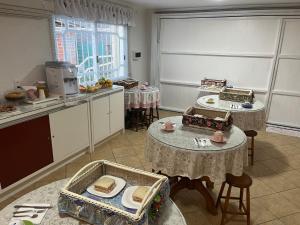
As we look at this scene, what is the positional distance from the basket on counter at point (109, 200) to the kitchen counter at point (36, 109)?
1440mm

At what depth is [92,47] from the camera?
4027 mm

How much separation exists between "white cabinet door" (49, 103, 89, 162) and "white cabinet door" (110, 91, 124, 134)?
61cm

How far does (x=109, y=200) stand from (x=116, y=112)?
2817mm

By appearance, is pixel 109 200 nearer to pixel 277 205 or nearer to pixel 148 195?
pixel 148 195

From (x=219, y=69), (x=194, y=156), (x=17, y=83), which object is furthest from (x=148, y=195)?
(x=219, y=69)

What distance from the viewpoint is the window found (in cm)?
341

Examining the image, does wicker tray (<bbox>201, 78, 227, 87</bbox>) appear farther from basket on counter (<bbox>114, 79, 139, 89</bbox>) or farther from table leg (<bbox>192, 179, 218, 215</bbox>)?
table leg (<bbox>192, 179, 218, 215</bbox>)

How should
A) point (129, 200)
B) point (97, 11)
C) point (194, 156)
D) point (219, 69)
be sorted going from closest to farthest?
point (129, 200)
point (194, 156)
point (97, 11)
point (219, 69)

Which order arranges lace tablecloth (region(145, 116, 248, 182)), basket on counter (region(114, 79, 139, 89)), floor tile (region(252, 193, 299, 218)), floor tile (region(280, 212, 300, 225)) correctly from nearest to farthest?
lace tablecloth (region(145, 116, 248, 182))
floor tile (region(280, 212, 300, 225))
floor tile (region(252, 193, 299, 218))
basket on counter (region(114, 79, 139, 89))

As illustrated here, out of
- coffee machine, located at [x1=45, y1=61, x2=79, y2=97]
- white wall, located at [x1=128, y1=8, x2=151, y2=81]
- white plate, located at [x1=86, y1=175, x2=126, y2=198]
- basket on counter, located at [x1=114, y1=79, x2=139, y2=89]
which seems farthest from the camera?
white wall, located at [x1=128, y1=8, x2=151, y2=81]

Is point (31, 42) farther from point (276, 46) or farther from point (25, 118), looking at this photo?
point (276, 46)

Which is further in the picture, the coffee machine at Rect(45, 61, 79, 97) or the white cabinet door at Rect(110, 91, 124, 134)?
the white cabinet door at Rect(110, 91, 124, 134)

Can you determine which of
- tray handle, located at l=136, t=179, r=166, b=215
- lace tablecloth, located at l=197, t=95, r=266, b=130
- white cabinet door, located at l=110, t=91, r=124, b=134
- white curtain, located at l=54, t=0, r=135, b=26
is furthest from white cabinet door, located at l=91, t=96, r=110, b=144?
tray handle, located at l=136, t=179, r=166, b=215

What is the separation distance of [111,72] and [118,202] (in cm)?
371
